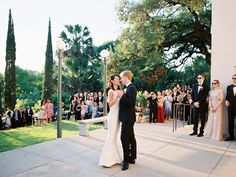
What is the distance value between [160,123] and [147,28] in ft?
21.4

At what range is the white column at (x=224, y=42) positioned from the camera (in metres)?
8.39

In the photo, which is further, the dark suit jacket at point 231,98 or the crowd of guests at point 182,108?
the crowd of guests at point 182,108

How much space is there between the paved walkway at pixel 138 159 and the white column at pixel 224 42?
2.04 meters

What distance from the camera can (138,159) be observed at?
5.89 metres

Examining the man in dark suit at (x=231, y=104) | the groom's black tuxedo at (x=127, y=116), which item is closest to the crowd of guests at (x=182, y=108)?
the man in dark suit at (x=231, y=104)

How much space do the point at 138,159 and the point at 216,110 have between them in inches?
135

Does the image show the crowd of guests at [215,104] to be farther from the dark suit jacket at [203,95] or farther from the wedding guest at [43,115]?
the wedding guest at [43,115]

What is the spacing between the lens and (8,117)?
588 inches

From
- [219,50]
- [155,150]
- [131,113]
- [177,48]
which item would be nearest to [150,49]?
[177,48]

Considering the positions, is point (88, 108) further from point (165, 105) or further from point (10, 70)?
point (10, 70)

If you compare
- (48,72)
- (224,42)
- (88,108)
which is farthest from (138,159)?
(48,72)

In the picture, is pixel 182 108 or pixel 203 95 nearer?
pixel 203 95

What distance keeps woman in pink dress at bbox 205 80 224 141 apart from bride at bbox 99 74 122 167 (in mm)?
3972

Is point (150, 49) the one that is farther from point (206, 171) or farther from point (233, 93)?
point (206, 171)
